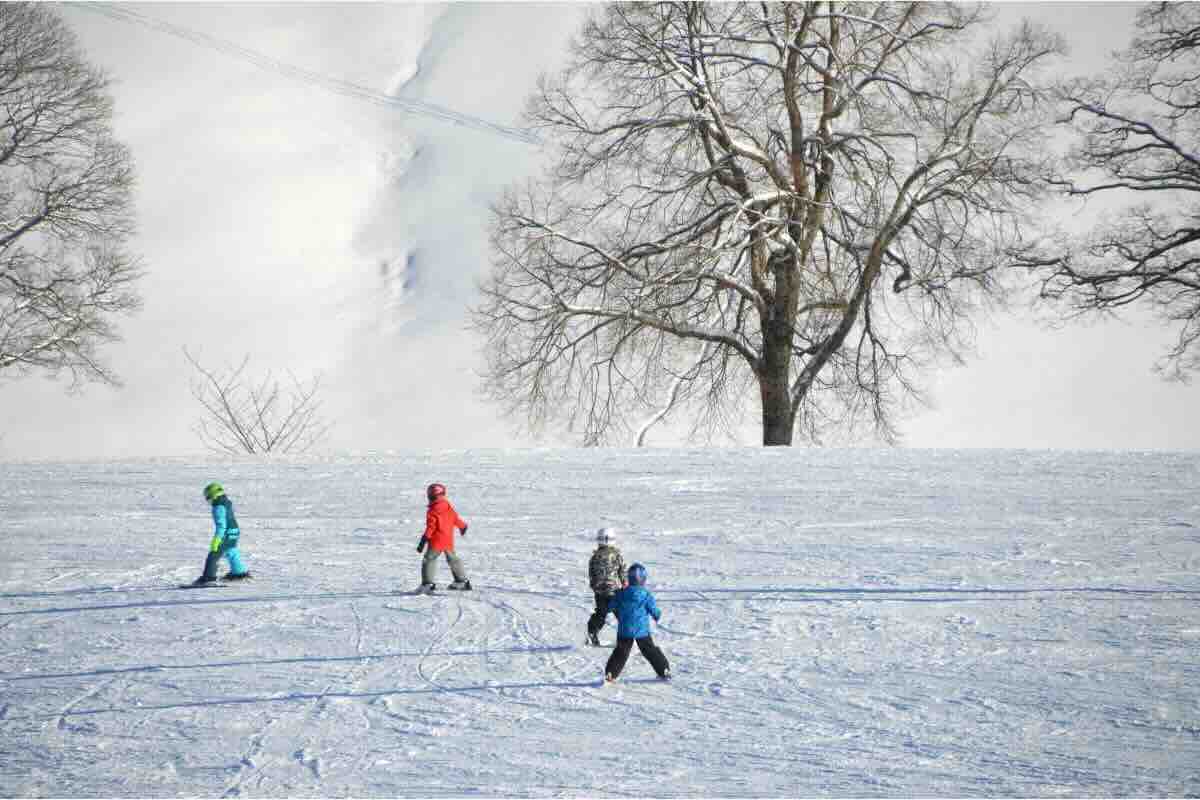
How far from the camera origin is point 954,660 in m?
9.58

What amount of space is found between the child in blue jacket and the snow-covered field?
22 centimetres

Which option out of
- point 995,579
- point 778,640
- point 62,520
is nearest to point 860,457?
point 995,579

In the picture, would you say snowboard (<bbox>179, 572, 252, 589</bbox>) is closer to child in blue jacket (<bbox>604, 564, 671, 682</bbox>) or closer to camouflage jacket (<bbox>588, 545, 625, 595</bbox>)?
camouflage jacket (<bbox>588, 545, 625, 595</bbox>)

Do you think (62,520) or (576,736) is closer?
(576,736)

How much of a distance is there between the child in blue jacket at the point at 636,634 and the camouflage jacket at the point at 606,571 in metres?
0.57

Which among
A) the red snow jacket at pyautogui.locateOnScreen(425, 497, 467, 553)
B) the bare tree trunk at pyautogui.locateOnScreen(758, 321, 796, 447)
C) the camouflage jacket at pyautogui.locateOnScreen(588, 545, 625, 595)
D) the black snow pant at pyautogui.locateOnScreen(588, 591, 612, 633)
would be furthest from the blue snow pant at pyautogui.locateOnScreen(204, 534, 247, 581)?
the bare tree trunk at pyautogui.locateOnScreen(758, 321, 796, 447)

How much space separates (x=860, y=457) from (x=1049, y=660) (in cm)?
1195

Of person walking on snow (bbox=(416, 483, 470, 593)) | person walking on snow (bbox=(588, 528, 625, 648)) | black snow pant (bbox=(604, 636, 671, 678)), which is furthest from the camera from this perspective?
person walking on snow (bbox=(416, 483, 470, 593))

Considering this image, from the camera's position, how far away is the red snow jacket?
12312 millimetres

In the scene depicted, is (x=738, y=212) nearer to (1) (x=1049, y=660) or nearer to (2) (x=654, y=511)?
(2) (x=654, y=511)

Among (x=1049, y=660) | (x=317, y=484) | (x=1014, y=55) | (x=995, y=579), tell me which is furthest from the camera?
(x=1014, y=55)

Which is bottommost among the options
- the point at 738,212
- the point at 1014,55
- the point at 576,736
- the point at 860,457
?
the point at 576,736

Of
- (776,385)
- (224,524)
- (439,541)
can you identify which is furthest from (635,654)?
(776,385)

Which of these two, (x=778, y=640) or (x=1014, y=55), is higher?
(x=1014, y=55)
